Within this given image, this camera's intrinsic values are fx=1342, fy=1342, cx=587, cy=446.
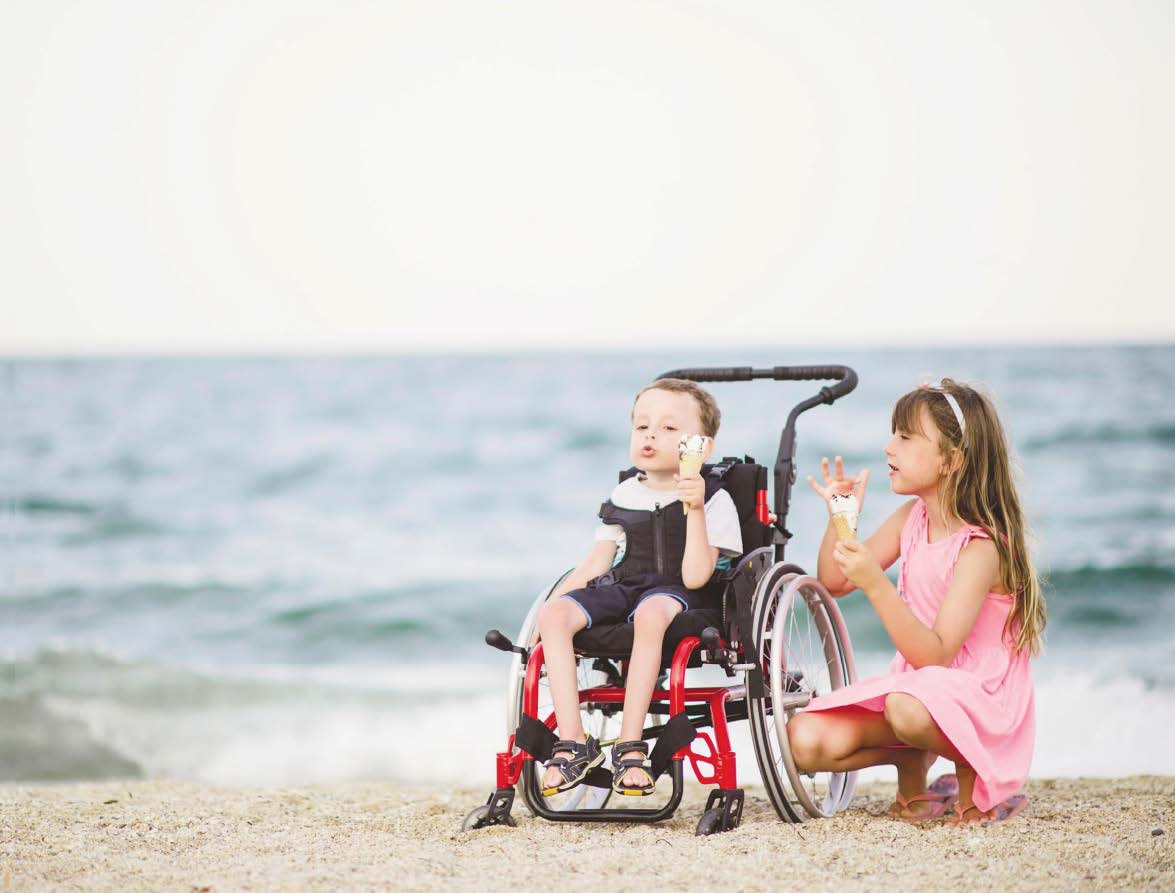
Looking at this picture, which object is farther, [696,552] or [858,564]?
[696,552]

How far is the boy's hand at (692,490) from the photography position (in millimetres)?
3693

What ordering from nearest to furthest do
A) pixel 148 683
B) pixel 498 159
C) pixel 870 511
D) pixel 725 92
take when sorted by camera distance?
pixel 148 683, pixel 870 511, pixel 725 92, pixel 498 159

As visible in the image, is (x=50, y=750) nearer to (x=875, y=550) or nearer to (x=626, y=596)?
(x=626, y=596)

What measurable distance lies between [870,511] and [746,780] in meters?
5.73

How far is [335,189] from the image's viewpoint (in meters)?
15.1

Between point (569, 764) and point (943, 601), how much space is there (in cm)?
116

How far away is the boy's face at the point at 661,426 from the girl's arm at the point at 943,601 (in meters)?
0.61

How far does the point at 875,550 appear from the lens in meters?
4.08

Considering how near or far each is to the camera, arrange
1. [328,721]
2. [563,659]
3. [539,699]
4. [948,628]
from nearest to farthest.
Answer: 1. [563,659]
2. [948,628]
3. [539,699]
4. [328,721]

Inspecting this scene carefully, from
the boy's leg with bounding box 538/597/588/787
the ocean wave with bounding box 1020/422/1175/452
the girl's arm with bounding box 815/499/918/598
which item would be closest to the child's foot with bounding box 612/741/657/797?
the boy's leg with bounding box 538/597/588/787

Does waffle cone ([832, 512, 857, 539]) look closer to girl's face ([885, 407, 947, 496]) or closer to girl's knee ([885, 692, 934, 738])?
girl's face ([885, 407, 947, 496])

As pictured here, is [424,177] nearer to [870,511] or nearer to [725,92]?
[725,92]

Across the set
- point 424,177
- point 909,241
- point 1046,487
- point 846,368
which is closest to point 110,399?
point 424,177

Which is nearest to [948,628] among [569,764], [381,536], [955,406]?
[955,406]
